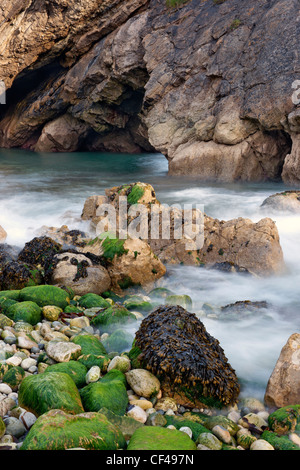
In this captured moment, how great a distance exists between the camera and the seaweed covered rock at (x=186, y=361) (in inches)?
159

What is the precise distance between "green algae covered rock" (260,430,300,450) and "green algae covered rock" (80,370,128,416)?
4.19 feet

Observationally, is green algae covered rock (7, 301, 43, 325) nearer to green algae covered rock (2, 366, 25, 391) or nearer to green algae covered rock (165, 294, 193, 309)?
green algae covered rock (2, 366, 25, 391)

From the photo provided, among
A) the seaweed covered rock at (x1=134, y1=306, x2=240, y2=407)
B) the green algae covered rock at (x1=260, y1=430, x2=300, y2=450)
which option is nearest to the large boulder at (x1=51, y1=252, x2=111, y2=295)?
the seaweed covered rock at (x1=134, y1=306, x2=240, y2=407)

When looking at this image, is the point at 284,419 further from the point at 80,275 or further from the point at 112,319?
the point at 80,275

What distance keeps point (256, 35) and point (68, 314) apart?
1372 cm

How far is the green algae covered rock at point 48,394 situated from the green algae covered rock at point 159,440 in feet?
2.11

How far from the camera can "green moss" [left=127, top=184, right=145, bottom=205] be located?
9.09m

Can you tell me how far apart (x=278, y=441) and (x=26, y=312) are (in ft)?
10.9

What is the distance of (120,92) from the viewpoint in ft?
68.7

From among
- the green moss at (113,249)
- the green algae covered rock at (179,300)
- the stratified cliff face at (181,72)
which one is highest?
the stratified cliff face at (181,72)

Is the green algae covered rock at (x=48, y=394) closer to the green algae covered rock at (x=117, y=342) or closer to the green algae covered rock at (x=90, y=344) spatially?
the green algae covered rock at (x=90, y=344)

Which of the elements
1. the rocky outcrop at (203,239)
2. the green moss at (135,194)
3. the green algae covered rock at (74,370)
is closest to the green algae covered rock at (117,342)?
the green algae covered rock at (74,370)

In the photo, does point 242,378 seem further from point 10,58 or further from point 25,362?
point 10,58

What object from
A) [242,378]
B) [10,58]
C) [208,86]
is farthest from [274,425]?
[10,58]
